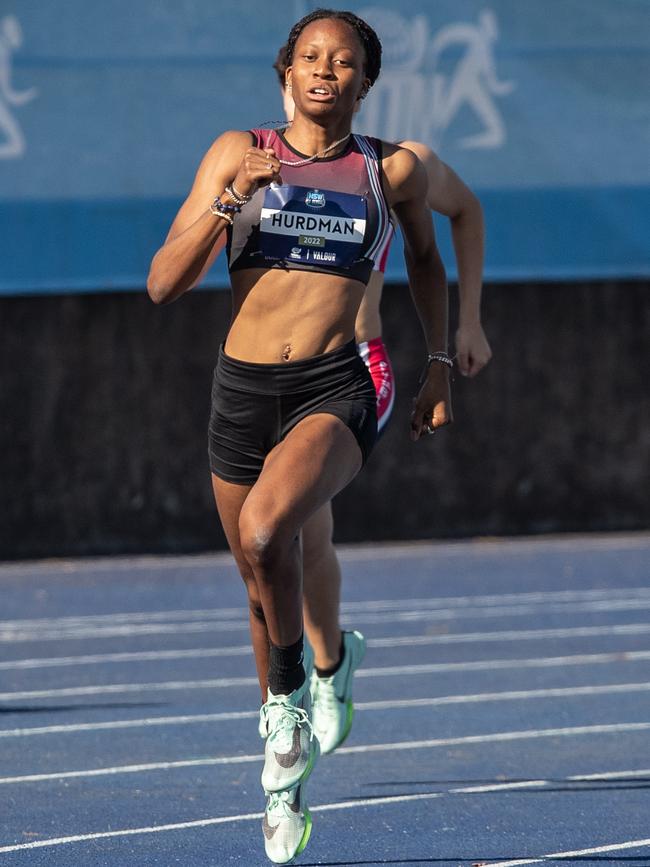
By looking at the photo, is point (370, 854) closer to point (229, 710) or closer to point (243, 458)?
point (243, 458)

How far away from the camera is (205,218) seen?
13.3ft

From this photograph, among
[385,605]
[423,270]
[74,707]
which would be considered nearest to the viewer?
[423,270]

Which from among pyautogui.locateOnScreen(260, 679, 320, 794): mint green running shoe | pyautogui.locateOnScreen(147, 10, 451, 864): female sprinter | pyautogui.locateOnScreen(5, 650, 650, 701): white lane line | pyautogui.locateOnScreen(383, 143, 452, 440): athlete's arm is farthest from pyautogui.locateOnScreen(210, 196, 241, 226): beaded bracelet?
pyautogui.locateOnScreen(5, 650, 650, 701): white lane line

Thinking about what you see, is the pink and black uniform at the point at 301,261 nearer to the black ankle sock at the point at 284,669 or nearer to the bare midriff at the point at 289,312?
the bare midriff at the point at 289,312

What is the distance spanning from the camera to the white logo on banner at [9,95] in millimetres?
10750

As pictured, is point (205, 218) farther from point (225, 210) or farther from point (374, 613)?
point (374, 613)

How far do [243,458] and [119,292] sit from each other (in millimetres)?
8062

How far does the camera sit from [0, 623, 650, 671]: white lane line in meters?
8.38

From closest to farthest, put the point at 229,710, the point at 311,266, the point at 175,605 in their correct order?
the point at 311,266, the point at 229,710, the point at 175,605

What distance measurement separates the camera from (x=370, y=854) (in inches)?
185

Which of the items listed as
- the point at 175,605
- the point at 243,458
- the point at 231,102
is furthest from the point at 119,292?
the point at 243,458

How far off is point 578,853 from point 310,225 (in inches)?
77.6

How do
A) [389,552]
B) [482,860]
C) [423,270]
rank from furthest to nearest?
[389,552], [423,270], [482,860]

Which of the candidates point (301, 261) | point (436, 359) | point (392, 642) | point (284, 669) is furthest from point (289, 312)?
point (392, 642)
